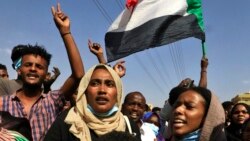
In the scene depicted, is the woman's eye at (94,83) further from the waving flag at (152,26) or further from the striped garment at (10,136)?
the waving flag at (152,26)

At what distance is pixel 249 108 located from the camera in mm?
5344

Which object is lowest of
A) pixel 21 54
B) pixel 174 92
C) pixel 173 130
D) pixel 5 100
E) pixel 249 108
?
pixel 249 108

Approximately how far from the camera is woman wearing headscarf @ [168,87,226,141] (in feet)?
8.63

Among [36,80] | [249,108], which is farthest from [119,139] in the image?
[249,108]

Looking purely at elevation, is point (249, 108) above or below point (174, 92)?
below

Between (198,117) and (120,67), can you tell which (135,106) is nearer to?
(120,67)

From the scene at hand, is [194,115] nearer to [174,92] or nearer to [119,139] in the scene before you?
[174,92]

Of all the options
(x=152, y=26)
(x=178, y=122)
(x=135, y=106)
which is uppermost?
(x=152, y=26)

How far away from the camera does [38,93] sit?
327cm

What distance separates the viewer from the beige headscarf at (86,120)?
275cm

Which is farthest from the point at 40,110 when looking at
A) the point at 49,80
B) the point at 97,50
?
the point at 49,80

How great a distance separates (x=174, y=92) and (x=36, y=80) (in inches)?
46.2

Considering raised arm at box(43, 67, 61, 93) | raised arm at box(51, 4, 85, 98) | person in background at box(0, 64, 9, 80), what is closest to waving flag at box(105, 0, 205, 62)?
raised arm at box(43, 67, 61, 93)

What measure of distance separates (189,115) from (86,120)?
2.50 ft
